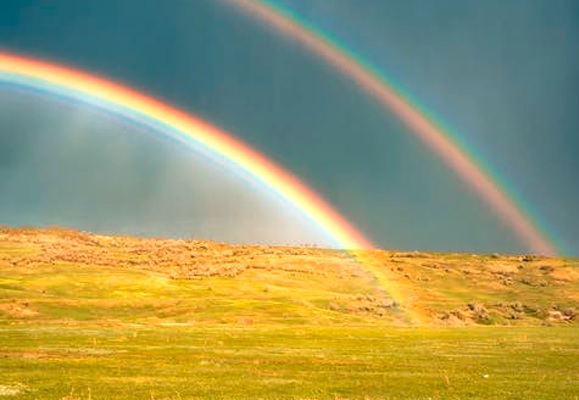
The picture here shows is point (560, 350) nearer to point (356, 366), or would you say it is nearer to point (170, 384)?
point (356, 366)

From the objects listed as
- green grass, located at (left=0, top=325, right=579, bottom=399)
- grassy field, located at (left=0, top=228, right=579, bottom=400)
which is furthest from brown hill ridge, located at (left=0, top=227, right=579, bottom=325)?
green grass, located at (left=0, top=325, right=579, bottom=399)

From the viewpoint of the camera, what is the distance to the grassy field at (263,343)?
3550cm

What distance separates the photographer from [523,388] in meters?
36.1

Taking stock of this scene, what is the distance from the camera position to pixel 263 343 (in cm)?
6406

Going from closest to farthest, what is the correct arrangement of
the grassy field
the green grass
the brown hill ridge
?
the green grass < the grassy field < the brown hill ridge

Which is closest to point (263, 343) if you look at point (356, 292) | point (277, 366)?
point (277, 366)

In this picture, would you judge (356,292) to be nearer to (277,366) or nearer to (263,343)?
(263,343)

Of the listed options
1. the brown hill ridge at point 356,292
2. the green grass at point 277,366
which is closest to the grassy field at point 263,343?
the green grass at point 277,366

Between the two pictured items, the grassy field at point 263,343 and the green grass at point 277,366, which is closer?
the green grass at point 277,366

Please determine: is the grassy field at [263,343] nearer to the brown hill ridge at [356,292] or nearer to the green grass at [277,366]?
the green grass at [277,366]

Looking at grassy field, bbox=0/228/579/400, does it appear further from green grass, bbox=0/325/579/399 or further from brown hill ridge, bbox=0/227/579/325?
brown hill ridge, bbox=0/227/579/325

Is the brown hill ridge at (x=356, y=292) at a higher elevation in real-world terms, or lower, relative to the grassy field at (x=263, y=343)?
higher

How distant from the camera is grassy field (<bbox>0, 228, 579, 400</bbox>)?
Answer: 3550 cm

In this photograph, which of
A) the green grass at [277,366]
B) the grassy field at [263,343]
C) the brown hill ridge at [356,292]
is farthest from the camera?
the brown hill ridge at [356,292]
